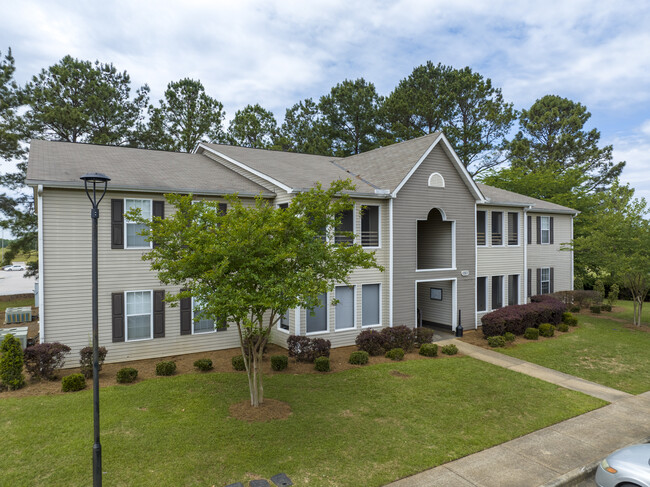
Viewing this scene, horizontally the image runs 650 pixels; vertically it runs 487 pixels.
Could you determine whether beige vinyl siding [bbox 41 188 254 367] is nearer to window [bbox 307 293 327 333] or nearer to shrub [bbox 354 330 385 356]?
window [bbox 307 293 327 333]

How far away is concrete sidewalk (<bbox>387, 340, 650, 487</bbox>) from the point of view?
7613 millimetres

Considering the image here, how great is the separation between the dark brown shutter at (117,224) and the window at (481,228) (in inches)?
697

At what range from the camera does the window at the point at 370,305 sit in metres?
17.7

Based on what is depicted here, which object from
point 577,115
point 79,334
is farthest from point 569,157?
point 79,334

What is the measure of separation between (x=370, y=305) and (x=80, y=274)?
38.1 ft

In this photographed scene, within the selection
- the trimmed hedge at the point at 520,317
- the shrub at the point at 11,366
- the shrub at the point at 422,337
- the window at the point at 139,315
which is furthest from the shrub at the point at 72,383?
the trimmed hedge at the point at 520,317

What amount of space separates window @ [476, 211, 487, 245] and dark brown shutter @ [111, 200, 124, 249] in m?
17.7

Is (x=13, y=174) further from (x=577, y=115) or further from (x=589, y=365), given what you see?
(x=577, y=115)

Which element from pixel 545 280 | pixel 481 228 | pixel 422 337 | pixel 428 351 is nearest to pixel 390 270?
pixel 422 337

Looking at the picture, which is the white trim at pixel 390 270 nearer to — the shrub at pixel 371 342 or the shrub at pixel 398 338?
the shrub at pixel 398 338

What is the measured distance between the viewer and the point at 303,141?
142ft

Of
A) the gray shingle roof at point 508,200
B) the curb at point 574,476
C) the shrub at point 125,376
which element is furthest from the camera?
the gray shingle roof at point 508,200

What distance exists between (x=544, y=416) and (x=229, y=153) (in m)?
17.9

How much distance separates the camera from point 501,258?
2262 cm
